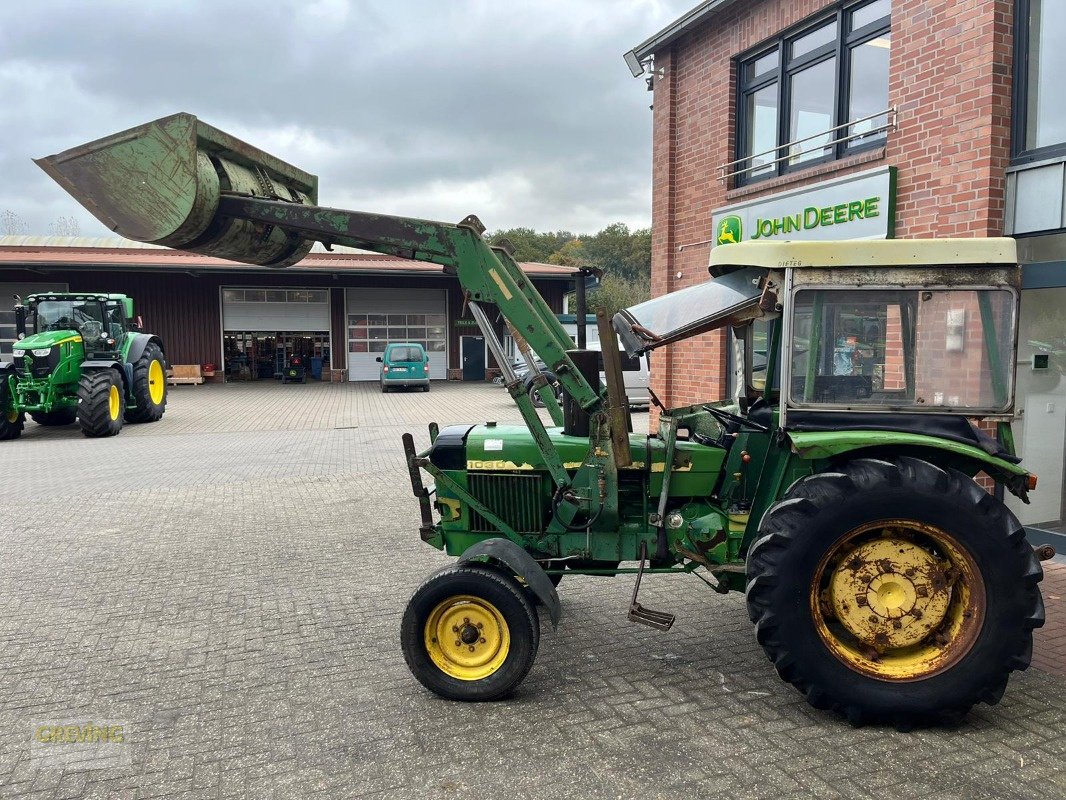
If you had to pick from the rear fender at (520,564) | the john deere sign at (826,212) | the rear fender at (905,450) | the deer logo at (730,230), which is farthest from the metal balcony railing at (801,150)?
the rear fender at (520,564)

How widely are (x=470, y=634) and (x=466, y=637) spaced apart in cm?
2

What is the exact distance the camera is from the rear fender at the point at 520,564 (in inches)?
153

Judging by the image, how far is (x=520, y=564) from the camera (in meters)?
3.92

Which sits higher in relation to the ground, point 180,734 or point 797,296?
point 797,296

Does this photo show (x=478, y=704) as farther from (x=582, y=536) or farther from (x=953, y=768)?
(x=953, y=768)

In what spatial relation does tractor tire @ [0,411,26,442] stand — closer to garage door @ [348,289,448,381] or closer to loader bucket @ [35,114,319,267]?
loader bucket @ [35,114,319,267]

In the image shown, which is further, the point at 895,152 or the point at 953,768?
the point at 895,152

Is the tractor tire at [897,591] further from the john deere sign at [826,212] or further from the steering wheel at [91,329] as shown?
the steering wheel at [91,329]

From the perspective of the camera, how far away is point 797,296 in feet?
12.2

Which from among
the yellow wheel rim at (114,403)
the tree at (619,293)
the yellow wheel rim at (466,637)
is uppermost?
the tree at (619,293)

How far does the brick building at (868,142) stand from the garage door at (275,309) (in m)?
21.1

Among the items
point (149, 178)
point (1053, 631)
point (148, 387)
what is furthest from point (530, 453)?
point (148, 387)

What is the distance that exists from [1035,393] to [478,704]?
5.35 meters

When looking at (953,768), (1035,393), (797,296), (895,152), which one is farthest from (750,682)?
(895,152)
